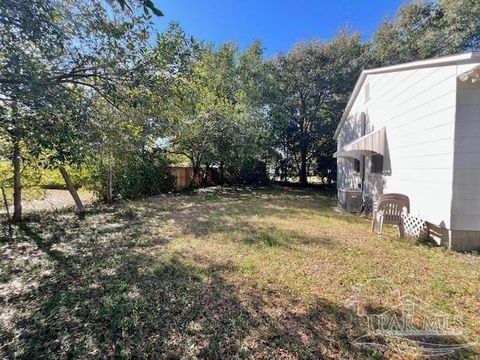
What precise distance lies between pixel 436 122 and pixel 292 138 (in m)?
14.7

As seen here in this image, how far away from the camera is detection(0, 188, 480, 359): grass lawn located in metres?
2.43

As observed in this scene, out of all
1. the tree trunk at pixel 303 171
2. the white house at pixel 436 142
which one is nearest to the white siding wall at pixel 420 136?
the white house at pixel 436 142

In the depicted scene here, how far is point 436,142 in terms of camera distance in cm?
525

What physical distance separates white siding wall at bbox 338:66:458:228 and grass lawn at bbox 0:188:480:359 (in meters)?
1.16

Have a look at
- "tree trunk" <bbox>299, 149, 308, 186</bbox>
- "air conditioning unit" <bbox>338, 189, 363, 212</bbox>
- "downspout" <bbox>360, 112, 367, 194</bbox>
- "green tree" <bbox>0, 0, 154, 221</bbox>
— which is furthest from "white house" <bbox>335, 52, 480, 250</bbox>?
"tree trunk" <bbox>299, 149, 308, 186</bbox>

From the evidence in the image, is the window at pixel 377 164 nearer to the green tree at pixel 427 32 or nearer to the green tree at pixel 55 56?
the green tree at pixel 55 56

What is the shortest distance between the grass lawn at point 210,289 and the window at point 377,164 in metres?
2.68

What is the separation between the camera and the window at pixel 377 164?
8327mm

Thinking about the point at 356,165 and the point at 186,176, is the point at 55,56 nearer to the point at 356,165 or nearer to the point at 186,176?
the point at 356,165

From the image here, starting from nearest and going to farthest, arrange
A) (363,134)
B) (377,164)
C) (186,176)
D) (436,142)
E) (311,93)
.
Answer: (436,142)
(377,164)
(363,134)
(186,176)
(311,93)

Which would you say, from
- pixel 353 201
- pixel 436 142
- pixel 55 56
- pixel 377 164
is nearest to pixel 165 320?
pixel 55 56

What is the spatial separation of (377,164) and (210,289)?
24.9ft

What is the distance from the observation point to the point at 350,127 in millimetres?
11820

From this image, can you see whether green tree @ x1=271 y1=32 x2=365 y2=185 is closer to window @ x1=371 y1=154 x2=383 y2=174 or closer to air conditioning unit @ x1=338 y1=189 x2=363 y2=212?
window @ x1=371 y1=154 x2=383 y2=174
